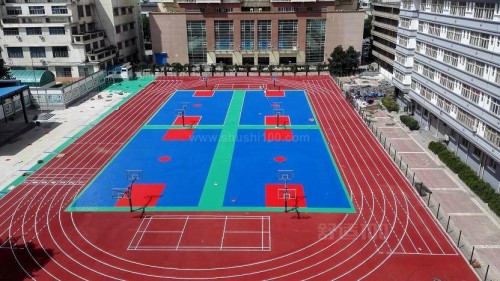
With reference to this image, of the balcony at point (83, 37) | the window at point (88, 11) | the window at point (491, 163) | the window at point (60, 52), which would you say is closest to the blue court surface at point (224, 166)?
the window at point (491, 163)

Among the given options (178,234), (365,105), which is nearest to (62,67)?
(365,105)

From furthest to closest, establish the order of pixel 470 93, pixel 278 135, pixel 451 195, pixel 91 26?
1. pixel 91 26
2. pixel 278 135
3. pixel 470 93
4. pixel 451 195

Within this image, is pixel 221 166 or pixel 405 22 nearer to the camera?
pixel 221 166

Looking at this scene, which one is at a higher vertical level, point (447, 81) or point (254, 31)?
point (254, 31)

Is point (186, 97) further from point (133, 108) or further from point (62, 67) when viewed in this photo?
point (62, 67)

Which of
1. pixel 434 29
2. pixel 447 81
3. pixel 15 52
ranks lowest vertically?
pixel 447 81

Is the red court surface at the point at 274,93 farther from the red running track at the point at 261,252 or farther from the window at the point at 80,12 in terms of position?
the window at the point at 80,12

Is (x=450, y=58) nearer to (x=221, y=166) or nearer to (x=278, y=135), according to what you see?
(x=278, y=135)

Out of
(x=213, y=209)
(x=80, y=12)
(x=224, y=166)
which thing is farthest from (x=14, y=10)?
(x=213, y=209)
